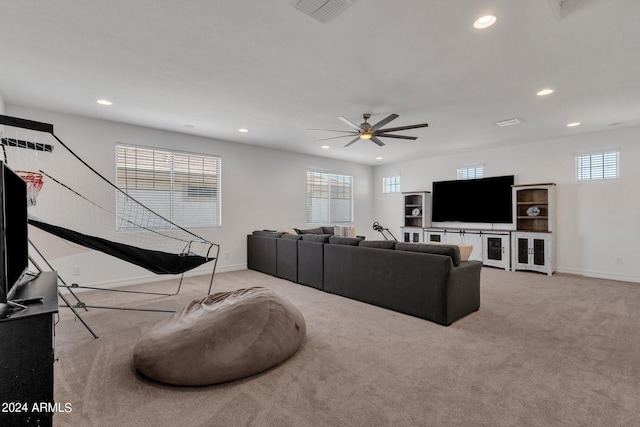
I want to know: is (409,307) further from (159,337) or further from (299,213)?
(299,213)

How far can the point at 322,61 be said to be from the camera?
286 cm

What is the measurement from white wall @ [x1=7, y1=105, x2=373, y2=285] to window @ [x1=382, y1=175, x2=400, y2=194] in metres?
0.49

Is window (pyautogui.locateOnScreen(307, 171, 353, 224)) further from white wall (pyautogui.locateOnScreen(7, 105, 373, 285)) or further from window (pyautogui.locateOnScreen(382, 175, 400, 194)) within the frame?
window (pyautogui.locateOnScreen(382, 175, 400, 194))

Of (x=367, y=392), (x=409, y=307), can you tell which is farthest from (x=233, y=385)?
→ (x=409, y=307)

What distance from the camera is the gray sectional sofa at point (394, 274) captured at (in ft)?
10.4

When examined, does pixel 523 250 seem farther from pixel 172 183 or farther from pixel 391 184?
pixel 172 183

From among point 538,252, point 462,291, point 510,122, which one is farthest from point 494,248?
point 462,291

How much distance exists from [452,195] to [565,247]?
2.33m

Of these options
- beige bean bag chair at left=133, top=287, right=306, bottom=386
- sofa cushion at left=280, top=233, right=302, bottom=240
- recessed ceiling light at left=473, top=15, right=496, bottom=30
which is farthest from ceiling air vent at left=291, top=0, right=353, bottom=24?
sofa cushion at left=280, top=233, right=302, bottom=240

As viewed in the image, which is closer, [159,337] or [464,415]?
[464,415]

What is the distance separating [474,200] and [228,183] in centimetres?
529

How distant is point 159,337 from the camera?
2.22 metres

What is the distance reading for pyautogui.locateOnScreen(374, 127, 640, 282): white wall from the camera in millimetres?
5113

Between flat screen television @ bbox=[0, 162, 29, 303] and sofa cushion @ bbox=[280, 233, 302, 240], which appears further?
sofa cushion @ bbox=[280, 233, 302, 240]
